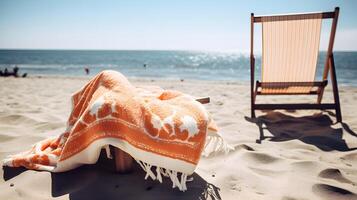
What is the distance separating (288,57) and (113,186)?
10.4ft

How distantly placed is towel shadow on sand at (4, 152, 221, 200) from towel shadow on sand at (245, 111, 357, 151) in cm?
120

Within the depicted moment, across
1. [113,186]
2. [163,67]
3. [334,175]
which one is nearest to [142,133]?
[113,186]

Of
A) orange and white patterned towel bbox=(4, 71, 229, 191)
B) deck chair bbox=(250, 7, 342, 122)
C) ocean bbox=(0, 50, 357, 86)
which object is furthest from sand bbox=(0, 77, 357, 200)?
ocean bbox=(0, 50, 357, 86)

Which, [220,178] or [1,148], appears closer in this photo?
[220,178]

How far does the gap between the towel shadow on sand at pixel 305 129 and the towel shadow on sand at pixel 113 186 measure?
47.2 inches

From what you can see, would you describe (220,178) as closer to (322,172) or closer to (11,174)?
(322,172)

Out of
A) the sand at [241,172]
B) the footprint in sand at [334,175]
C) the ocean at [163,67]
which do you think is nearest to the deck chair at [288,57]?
the sand at [241,172]

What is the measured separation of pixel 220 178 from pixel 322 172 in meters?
0.79

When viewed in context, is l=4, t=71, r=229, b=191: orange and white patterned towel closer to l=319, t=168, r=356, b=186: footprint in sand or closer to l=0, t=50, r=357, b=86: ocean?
l=319, t=168, r=356, b=186: footprint in sand

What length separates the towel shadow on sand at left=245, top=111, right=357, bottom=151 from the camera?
95.2 inches

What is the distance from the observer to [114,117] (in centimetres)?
148

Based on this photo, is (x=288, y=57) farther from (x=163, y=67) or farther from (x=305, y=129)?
(x=163, y=67)

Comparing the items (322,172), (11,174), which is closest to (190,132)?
(322,172)

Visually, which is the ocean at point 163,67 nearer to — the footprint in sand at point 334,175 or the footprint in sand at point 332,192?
the footprint in sand at point 334,175
